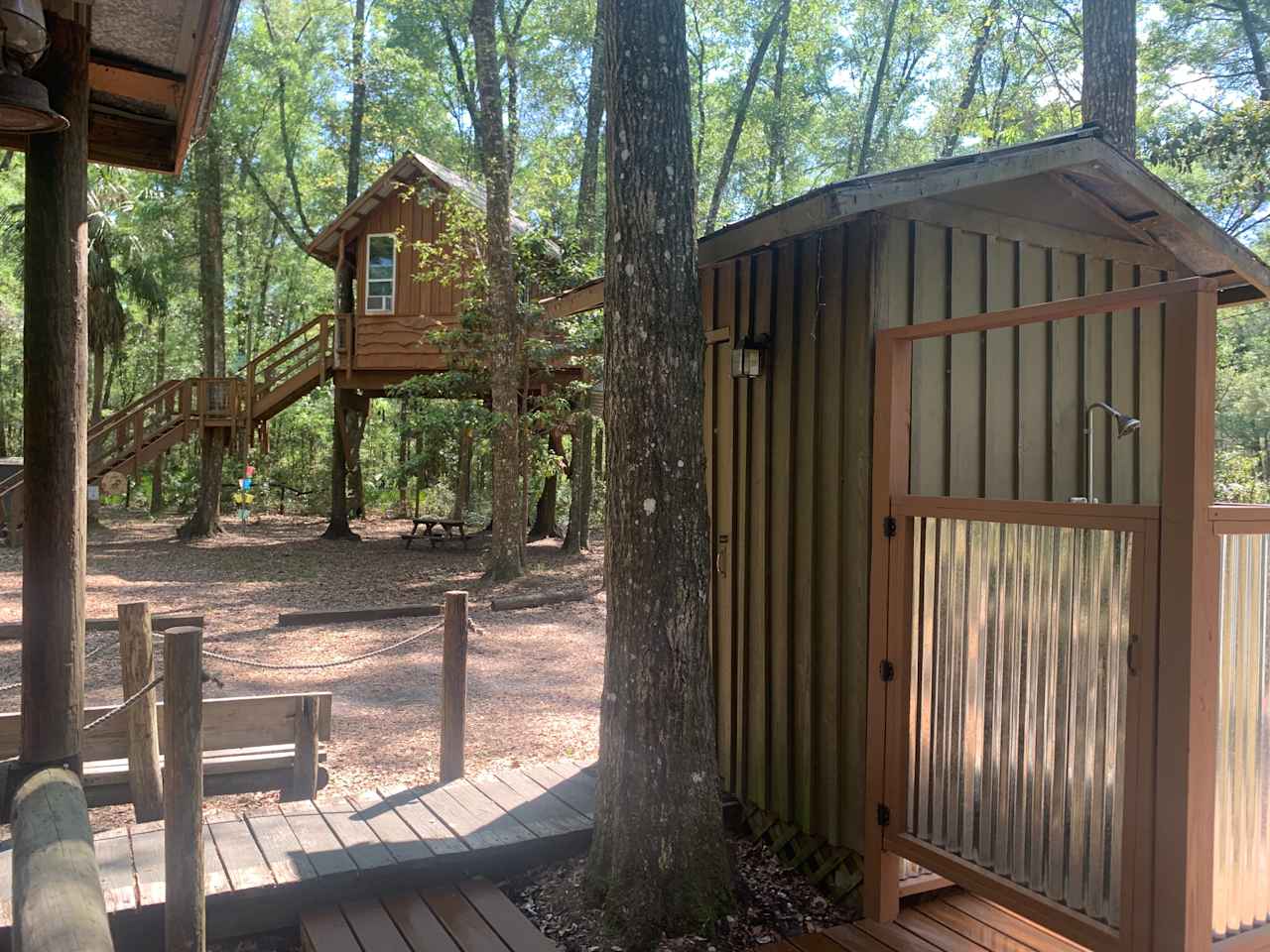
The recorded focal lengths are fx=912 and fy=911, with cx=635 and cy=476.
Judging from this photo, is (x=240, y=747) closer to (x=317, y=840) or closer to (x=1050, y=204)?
(x=317, y=840)

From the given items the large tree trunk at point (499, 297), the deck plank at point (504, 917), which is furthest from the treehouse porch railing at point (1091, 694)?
the large tree trunk at point (499, 297)

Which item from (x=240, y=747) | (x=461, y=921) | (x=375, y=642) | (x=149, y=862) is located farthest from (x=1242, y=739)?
(x=375, y=642)

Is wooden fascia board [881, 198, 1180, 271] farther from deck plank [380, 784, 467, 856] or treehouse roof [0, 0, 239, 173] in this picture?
deck plank [380, 784, 467, 856]

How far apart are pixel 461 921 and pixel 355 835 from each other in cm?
80

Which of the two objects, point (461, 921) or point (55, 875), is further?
point (461, 921)

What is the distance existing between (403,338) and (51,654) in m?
14.7

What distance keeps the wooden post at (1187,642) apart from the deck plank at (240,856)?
11.0 feet

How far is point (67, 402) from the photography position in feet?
10.3

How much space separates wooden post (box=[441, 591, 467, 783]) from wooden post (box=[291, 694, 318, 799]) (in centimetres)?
71

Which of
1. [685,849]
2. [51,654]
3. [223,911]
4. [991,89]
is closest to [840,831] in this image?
[685,849]

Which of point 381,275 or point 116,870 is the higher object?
point 381,275

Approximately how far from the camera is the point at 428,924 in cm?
377

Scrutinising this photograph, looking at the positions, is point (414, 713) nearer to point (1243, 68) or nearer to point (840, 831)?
point (840, 831)

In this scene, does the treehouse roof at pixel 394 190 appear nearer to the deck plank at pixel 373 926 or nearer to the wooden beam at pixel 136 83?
the wooden beam at pixel 136 83
